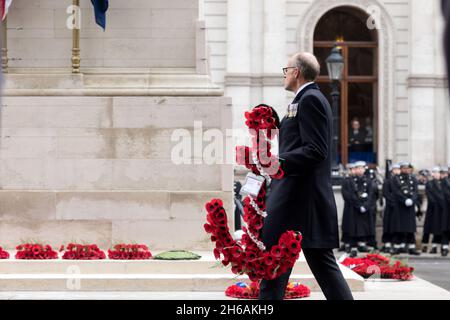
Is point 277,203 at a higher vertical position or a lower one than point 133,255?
higher

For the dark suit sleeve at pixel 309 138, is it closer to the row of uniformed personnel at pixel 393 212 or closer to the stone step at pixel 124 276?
the stone step at pixel 124 276

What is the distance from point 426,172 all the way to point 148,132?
1912 cm

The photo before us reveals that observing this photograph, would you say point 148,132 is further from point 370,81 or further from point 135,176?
point 370,81

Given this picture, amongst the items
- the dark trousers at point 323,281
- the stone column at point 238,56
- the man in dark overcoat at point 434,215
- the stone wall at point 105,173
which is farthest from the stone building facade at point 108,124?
the stone column at point 238,56

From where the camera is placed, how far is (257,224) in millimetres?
7746

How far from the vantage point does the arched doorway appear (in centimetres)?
3450

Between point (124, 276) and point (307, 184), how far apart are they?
418cm

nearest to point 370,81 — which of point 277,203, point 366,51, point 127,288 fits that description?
point 366,51

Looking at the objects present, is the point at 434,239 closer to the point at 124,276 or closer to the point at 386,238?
the point at 386,238

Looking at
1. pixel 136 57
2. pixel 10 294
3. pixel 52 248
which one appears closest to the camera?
pixel 10 294

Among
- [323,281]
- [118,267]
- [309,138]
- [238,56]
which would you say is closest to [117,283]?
[118,267]

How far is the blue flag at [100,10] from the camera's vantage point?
13250 mm

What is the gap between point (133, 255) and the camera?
11.8 meters

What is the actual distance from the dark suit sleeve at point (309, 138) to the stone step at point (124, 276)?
3898 millimetres
